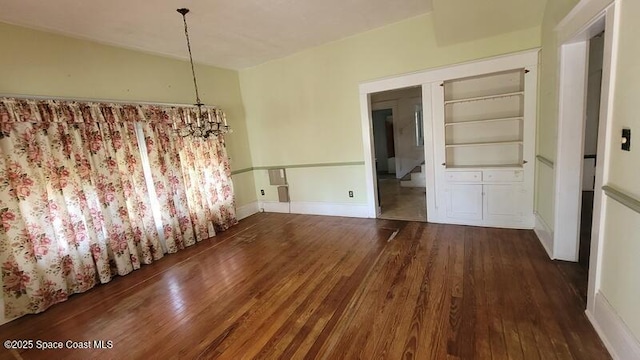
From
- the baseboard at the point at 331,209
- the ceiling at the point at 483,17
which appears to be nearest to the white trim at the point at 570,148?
the ceiling at the point at 483,17

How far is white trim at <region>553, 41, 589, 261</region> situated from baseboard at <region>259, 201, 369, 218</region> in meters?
2.51

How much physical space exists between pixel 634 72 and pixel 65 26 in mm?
4681

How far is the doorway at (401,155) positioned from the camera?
4.97 m

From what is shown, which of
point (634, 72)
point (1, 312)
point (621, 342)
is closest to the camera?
point (634, 72)

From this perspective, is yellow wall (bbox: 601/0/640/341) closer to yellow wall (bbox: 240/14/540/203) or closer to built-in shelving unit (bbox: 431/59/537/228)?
built-in shelving unit (bbox: 431/59/537/228)

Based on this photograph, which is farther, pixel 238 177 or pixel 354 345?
pixel 238 177

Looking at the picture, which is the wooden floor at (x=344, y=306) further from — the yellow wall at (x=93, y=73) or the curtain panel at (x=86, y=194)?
→ the yellow wall at (x=93, y=73)

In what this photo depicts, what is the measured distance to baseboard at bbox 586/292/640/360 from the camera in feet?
4.85

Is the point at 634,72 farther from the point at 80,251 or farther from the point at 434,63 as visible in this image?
the point at 80,251

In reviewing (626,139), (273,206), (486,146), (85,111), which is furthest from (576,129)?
(85,111)

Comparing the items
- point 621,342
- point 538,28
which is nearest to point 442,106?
point 538,28

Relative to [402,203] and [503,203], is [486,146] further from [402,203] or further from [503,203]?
[402,203]

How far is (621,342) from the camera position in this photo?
1.55m

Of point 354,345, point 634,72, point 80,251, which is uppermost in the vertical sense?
point 634,72
